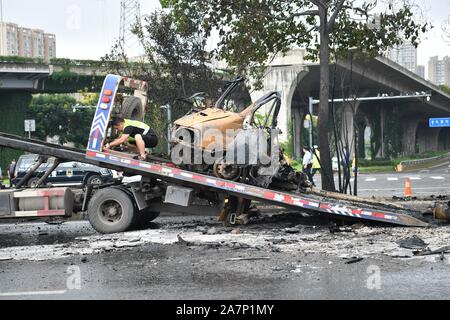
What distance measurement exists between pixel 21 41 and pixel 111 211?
7640 cm

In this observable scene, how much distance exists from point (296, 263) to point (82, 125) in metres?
62.9

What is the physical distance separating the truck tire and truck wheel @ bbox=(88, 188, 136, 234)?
1.44 meters

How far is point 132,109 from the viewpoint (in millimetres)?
12148

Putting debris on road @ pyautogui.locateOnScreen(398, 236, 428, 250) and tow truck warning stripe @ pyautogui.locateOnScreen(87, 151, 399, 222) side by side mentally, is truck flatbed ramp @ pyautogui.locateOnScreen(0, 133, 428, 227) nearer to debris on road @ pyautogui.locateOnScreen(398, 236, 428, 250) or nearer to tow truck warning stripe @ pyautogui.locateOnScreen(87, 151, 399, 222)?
tow truck warning stripe @ pyautogui.locateOnScreen(87, 151, 399, 222)

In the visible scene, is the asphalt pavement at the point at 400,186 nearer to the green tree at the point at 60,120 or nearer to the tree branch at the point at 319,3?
the tree branch at the point at 319,3

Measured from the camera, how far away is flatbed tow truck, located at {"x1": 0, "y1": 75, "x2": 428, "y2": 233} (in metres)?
11.2

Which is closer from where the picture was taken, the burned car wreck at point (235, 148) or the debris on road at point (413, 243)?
the debris on road at point (413, 243)

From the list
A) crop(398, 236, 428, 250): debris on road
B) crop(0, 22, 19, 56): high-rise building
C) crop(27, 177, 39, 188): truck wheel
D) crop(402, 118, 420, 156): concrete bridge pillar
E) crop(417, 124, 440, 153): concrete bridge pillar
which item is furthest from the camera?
crop(417, 124, 440, 153): concrete bridge pillar

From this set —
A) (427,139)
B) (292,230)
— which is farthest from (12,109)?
(427,139)

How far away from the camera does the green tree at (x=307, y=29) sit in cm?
1656

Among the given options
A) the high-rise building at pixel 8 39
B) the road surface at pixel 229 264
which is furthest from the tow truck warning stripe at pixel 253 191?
the high-rise building at pixel 8 39

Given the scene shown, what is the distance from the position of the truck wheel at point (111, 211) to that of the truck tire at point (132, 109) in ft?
4.71

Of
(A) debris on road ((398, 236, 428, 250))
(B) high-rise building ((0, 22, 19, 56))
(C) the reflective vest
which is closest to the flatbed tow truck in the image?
(C) the reflective vest
